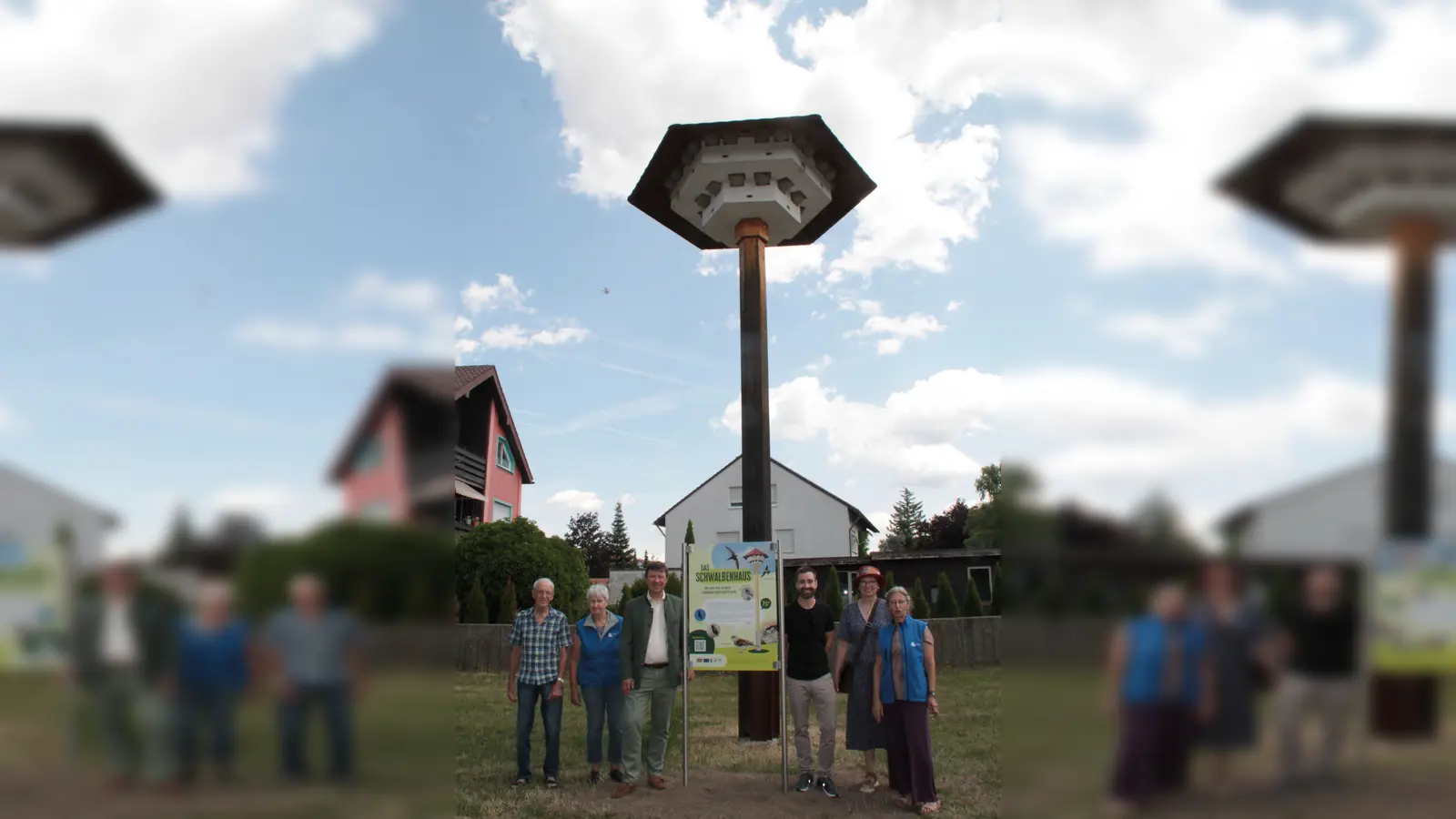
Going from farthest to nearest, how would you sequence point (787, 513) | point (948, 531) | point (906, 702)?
point (948, 531), point (787, 513), point (906, 702)

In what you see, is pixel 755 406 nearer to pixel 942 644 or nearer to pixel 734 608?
pixel 734 608

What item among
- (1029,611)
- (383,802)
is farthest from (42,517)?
(1029,611)

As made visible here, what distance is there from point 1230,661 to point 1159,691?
0.29 feet

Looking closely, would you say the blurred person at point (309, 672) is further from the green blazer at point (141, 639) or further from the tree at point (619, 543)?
the tree at point (619, 543)

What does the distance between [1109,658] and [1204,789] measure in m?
0.19

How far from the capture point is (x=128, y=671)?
1.09m

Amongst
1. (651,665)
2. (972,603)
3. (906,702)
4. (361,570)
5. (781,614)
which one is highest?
(361,570)

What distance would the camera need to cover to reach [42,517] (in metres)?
1.12

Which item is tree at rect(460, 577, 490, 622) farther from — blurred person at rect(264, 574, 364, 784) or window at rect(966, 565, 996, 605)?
blurred person at rect(264, 574, 364, 784)

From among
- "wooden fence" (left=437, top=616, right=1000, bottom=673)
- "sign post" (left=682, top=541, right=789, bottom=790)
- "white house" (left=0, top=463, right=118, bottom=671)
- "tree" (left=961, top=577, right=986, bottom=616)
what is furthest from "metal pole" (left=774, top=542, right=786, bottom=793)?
"tree" (left=961, top=577, right=986, bottom=616)

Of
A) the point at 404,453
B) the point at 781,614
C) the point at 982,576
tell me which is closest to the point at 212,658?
the point at 404,453

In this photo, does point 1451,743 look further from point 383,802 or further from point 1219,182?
point 383,802

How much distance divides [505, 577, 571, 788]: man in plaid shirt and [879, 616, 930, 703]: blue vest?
2712mm

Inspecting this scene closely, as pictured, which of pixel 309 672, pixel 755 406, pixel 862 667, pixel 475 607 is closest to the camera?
pixel 309 672
